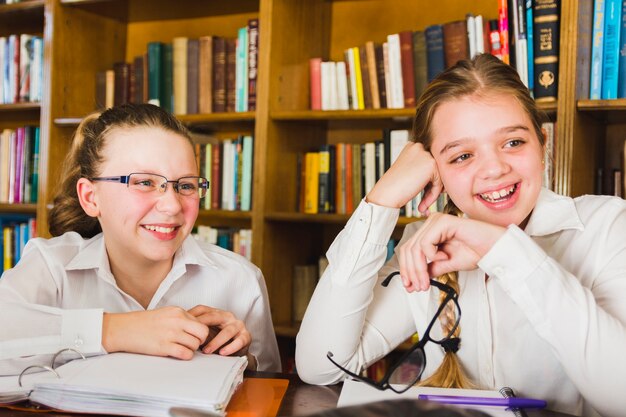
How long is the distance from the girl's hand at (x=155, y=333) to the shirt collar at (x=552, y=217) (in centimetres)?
61

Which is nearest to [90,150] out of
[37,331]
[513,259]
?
[37,331]

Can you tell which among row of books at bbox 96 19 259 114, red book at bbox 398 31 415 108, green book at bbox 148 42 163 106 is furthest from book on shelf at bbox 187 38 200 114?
Result: red book at bbox 398 31 415 108

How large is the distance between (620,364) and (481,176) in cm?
40

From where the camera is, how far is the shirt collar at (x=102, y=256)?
58.5 inches

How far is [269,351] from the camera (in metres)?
1.54

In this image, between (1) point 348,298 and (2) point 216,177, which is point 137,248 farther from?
(2) point 216,177

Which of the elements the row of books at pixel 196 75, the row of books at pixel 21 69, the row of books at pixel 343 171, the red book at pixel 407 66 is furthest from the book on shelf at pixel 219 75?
the row of books at pixel 21 69

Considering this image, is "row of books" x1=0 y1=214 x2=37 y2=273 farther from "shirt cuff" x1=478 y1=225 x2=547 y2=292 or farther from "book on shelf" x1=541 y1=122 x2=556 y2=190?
"shirt cuff" x1=478 y1=225 x2=547 y2=292

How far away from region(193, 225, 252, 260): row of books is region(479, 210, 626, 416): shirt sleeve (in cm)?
164

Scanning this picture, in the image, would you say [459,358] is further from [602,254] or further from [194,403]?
[194,403]

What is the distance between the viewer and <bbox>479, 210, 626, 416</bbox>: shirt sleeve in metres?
1.02

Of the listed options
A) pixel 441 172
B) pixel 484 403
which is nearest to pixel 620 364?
pixel 484 403

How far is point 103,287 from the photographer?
1.52 metres

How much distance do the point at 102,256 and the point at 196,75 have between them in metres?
1.43
